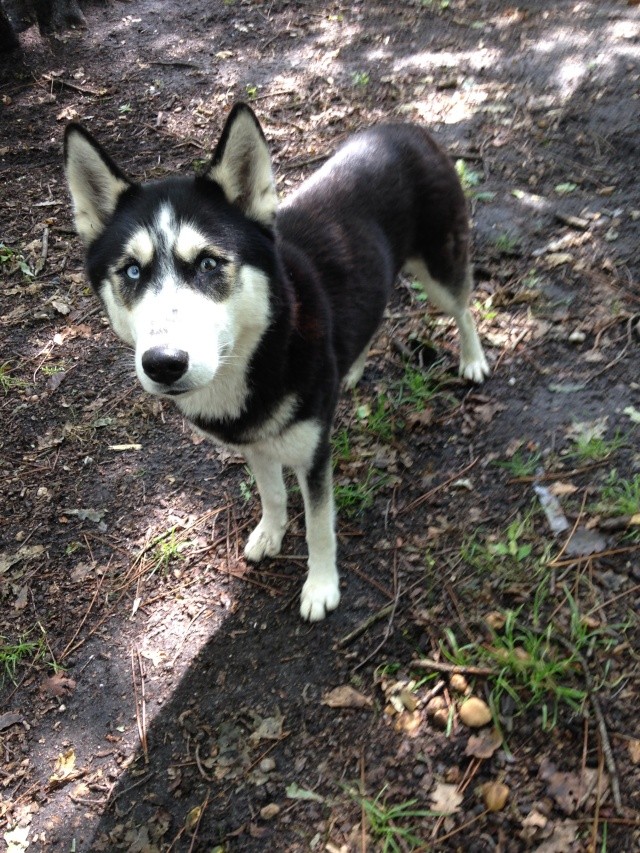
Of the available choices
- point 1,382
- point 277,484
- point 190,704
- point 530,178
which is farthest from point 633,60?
point 190,704

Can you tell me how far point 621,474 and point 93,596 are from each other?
7.87ft

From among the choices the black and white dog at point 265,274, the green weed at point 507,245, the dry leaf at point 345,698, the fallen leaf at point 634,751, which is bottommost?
the dry leaf at point 345,698

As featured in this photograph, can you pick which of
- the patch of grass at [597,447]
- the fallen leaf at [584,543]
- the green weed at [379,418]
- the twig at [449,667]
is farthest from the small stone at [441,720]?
the green weed at [379,418]

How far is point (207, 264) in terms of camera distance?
211cm

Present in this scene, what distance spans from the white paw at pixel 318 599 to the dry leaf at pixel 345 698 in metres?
0.31

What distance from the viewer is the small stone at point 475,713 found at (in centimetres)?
222

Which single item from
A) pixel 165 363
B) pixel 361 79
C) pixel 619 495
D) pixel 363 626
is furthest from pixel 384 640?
pixel 361 79

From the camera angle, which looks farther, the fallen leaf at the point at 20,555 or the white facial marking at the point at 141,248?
the fallen leaf at the point at 20,555

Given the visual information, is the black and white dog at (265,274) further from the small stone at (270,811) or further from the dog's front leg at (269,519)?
the small stone at (270,811)

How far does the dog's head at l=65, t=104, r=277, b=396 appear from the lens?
193 cm

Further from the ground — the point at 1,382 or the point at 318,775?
the point at 1,382

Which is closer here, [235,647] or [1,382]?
[235,647]

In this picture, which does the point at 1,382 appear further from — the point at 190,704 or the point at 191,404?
the point at 190,704

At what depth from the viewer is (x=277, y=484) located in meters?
2.95
